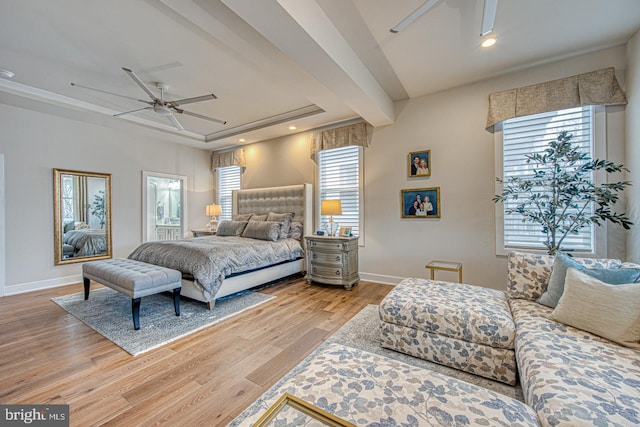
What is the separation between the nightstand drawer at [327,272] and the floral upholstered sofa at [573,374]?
2367mm

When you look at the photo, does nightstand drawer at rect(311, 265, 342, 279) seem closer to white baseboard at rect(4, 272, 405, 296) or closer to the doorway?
white baseboard at rect(4, 272, 405, 296)

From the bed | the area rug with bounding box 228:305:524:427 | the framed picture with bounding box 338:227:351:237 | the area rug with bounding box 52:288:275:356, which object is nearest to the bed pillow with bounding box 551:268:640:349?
the area rug with bounding box 228:305:524:427

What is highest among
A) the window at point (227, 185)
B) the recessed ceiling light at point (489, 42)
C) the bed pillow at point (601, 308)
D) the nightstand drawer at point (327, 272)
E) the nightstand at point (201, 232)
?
the recessed ceiling light at point (489, 42)

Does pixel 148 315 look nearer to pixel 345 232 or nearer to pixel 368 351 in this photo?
pixel 368 351

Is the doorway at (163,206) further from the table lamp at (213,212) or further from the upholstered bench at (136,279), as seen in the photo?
the upholstered bench at (136,279)

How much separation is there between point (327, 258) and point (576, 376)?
309cm

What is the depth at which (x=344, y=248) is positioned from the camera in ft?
13.0

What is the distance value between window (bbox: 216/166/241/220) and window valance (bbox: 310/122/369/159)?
2.38 m

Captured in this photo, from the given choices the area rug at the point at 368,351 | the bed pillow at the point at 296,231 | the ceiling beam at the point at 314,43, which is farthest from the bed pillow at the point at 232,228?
the ceiling beam at the point at 314,43

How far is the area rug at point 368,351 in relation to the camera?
1587 millimetres

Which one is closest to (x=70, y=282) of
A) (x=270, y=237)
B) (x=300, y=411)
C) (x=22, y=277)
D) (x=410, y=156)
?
(x=22, y=277)

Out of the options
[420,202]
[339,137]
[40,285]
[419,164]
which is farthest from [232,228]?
[419,164]

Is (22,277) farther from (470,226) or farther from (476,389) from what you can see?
(470,226)

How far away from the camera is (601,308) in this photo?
1.52m
